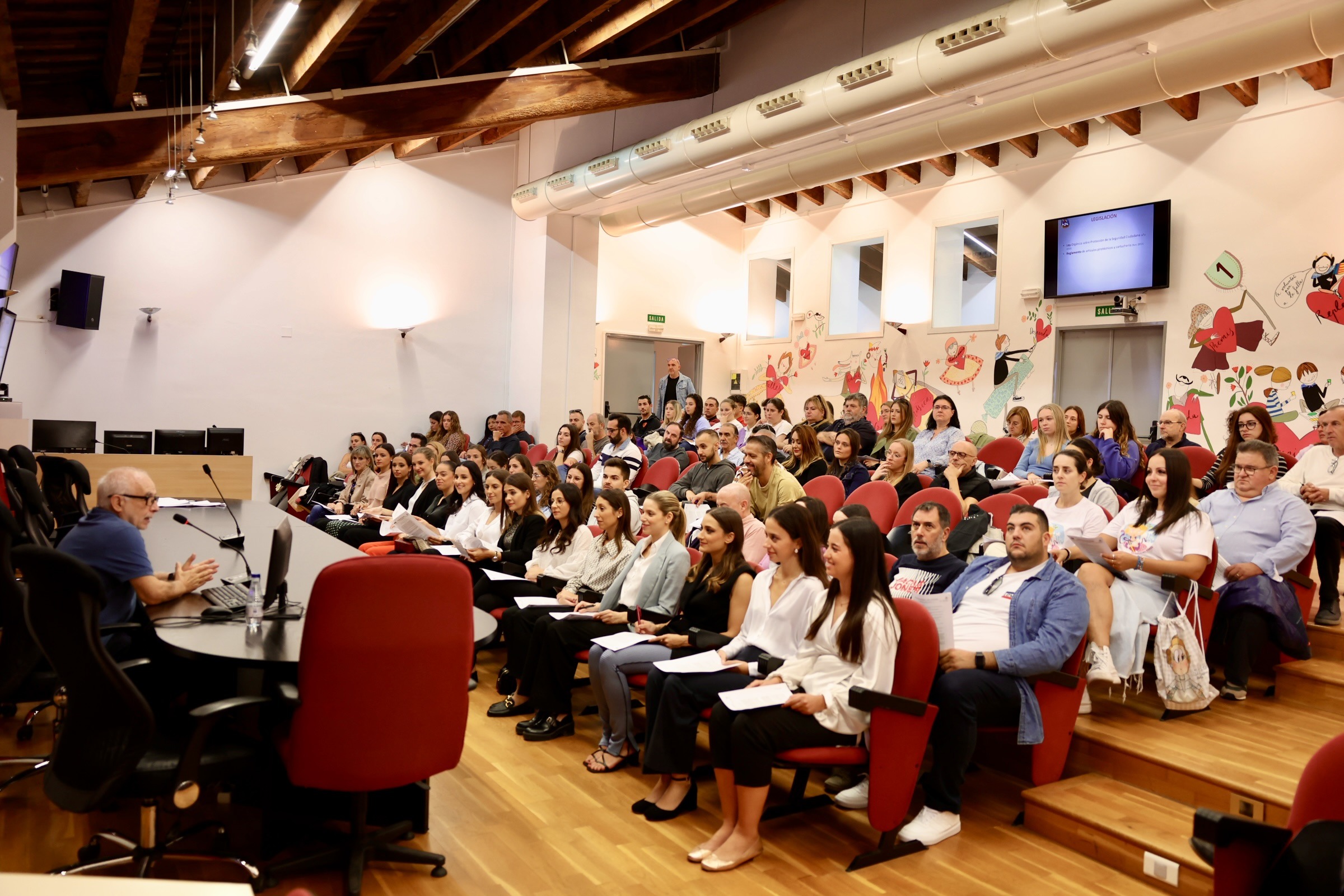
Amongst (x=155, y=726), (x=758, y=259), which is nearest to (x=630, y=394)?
(x=758, y=259)

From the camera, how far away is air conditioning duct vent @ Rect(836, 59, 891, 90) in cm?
646

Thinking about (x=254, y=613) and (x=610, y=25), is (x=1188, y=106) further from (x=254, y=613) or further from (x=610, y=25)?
(x=254, y=613)

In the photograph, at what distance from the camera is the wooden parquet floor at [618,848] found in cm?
294

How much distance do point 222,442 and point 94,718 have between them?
6.94 m

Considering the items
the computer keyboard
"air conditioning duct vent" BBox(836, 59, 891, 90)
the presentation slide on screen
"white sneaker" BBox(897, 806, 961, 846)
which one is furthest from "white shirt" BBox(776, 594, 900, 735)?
the presentation slide on screen

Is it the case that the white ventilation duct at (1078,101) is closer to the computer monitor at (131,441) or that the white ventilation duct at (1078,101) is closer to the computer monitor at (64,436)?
the computer monitor at (131,441)

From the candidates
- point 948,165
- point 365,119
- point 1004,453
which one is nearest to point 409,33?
point 365,119

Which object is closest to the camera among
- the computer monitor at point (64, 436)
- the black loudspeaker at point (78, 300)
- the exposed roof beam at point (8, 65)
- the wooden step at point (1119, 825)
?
the wooden step at point (1119, 825)

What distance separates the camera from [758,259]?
1388 centimetres

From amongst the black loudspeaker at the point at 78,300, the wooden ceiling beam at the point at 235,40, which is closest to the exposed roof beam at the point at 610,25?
the wooden ceiling beam at the point at 235,40

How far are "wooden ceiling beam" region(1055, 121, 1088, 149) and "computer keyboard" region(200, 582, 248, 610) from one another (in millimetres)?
8788

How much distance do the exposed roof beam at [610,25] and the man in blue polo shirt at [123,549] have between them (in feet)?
19.1

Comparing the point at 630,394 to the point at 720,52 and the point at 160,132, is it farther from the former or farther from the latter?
the point at 160,132

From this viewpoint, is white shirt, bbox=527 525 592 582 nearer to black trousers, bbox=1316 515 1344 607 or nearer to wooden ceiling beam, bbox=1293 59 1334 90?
black trousers, bbox=1316 515 1344 607
